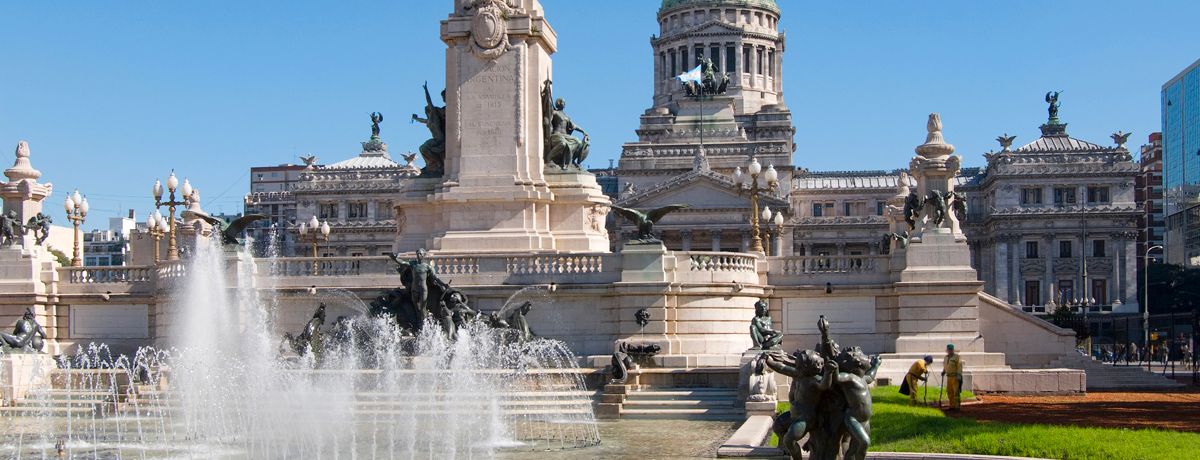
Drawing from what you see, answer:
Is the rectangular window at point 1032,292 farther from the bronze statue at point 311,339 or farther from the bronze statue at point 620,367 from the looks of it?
the bronze statue at point 620,367

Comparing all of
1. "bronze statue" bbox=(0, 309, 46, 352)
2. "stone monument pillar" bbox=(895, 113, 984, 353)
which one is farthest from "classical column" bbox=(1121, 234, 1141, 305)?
A: "bronze statue" bbox=(0, 309, 46, 352)

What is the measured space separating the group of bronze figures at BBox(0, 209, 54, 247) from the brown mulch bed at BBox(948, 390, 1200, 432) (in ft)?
85.4

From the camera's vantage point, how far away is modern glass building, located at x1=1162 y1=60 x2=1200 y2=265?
5315 inches

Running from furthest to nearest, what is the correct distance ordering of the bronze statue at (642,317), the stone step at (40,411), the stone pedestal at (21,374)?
the bronze statue at (642,317), the stone pedestal at (21,374), the stone step at (40,411)

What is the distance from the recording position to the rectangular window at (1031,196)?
414ft

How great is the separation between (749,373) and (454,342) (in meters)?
7.60

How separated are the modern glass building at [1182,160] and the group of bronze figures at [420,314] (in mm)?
107025

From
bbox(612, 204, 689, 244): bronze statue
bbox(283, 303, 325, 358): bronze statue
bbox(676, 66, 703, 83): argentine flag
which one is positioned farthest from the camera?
bbox(676, 66, 703, 83): argentine flag

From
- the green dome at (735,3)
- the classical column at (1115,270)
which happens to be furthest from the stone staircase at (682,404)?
the green dome at (735,3)

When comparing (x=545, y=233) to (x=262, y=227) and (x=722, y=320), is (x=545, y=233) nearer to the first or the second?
(x=722, y=320)

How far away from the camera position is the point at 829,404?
1759 centimetres

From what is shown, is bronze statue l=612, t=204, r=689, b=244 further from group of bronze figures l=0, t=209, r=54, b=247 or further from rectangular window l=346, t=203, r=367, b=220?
rectangular window l=346, t=203, r=367, b=220

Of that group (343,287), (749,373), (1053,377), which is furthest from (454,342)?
(1053,377)

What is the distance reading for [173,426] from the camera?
31109 millimetres
